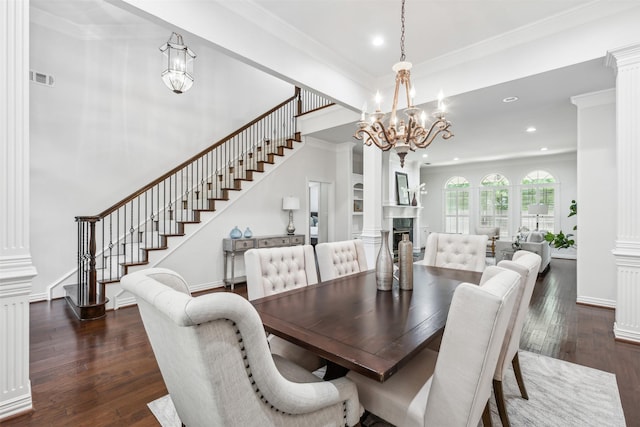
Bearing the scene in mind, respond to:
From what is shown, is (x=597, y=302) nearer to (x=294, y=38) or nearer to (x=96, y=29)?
(x=294, y=38)

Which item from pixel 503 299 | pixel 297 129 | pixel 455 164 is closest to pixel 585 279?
pixel 503 299

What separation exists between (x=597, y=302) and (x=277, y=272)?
4.34 m

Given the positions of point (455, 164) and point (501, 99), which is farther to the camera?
point (455, 164)

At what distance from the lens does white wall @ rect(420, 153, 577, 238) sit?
8453mm

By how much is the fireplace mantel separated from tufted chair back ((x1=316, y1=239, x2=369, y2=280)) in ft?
17.4

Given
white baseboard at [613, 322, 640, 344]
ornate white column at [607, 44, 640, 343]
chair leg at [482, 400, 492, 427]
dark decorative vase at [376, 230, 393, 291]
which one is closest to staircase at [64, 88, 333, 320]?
dark decorative vase at [376, 230, 393, 291]

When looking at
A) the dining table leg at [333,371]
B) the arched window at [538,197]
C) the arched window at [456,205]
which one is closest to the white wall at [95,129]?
the dining table leg at [333,371]

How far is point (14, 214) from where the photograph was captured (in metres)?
1.83

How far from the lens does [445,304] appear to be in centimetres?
181

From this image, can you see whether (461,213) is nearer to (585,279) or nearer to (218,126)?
Result: (585,279)

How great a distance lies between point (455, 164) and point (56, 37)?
402 inches

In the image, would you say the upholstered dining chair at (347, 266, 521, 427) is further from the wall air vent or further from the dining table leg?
the wall air vent

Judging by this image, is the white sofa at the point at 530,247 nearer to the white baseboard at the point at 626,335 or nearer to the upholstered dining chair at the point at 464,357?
the white baseboard at the point at 626,335

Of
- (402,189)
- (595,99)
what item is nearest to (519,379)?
(595,99)
